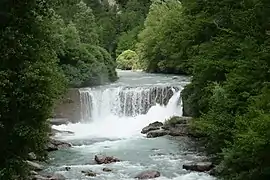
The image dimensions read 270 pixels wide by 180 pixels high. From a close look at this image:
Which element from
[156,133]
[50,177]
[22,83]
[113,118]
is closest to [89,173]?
[50,177]

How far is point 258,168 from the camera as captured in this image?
11766mm

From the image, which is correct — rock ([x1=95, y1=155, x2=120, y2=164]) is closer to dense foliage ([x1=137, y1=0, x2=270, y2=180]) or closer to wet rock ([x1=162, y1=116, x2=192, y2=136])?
dense foliage ([x1=137, y1=0, x2=270, y2=180])

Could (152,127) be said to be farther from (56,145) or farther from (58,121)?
(56,145)

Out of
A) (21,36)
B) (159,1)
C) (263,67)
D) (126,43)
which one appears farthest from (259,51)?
(126,43)

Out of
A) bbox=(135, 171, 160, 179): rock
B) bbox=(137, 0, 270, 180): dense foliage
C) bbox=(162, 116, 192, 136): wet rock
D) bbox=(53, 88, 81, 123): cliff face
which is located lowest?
bbox=(135, 171, 160, 179): rock

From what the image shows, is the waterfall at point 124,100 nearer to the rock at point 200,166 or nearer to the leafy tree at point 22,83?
the rock at point 200,166

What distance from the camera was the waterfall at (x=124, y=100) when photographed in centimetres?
2727

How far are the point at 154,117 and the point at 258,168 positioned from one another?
49.0 feet

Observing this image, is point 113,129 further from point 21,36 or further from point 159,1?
point 159,1

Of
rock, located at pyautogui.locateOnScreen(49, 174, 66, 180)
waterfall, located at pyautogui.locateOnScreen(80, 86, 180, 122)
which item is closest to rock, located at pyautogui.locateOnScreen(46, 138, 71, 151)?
rock, located at pyautogui.locateOnScreen(49, 174, 66, 180)

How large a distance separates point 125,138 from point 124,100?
18.4ft

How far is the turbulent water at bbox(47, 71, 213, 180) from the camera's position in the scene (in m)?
16.1

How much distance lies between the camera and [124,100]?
27.6 m

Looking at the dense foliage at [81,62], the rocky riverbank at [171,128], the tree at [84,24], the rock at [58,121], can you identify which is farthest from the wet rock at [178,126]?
the tree at [84,24]
